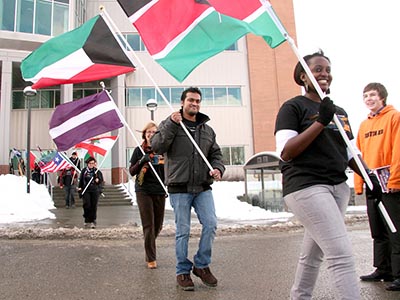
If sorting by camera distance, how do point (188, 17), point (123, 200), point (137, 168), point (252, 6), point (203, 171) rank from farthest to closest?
1. point (123, 200)
2. point (137, 168)
3. point (188, 17)
4. point (203, 171)
5. point (252, 6)

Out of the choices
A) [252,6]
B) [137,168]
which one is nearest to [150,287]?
[137,168]

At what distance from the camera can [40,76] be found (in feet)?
21.1

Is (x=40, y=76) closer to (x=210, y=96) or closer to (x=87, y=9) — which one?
(x=210, y=96)

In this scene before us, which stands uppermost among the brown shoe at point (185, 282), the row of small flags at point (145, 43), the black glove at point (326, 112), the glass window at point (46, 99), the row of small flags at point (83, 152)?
the glass window at point (46, 99)

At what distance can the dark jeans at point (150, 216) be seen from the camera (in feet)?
16.8

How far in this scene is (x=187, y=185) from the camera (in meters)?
4.12

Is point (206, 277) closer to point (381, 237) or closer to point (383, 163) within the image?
point (381, 237)

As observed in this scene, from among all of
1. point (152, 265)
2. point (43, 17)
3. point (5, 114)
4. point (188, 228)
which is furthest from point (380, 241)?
point (43, 17)

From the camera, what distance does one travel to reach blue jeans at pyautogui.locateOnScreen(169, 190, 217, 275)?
4031 millimetres

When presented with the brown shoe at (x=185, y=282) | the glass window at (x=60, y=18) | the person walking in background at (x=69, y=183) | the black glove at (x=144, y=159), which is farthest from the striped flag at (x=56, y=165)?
the brown shoe at (x=185, y=282)

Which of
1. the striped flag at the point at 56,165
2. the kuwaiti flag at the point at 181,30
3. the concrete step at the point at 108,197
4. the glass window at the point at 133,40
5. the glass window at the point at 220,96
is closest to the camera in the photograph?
the kuwaiti flag at the point at 181,30

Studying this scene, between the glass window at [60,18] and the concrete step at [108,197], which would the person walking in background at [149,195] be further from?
the glass window at [60,18]

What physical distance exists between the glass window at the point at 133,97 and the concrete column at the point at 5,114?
8342 millimetres

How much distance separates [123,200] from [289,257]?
15.3 meters
